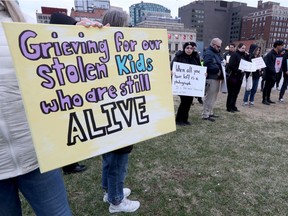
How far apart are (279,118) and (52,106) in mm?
6001

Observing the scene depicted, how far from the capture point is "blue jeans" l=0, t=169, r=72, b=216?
3.63ft

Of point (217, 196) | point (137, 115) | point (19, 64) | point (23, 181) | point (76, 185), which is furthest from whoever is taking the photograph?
point (76, 185)

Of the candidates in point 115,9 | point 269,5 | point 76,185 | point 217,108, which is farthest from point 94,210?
point 269,5

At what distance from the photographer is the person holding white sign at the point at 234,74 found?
5713 millimetres

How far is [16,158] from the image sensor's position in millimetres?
1021

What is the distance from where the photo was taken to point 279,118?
5605 mm

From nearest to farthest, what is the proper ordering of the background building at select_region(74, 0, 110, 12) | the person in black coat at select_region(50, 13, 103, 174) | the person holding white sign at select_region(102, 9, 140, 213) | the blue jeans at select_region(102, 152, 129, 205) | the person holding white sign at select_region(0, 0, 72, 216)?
the person holding white sign at select_region(0, 0, 72, 216), the person in black coat at select_region(50, 13, 103, 174), the person holding white sign at select_region(102, 9, 140, 213), the blue jeans at select_region(102, 152, 129, 205), the background building at select_region(74, 0, 110, 12)

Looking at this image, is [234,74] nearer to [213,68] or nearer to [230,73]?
[230,73]

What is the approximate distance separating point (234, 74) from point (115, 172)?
16.0 feet

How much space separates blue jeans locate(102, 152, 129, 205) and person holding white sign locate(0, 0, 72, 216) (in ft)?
2.39

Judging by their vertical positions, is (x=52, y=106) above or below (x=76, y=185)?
above

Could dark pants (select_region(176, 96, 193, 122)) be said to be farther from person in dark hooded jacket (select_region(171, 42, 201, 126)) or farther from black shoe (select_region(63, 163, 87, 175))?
black shoe (select_region(63, 163, 87, 175))

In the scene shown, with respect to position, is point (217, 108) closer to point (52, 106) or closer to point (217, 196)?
point (217, 196)

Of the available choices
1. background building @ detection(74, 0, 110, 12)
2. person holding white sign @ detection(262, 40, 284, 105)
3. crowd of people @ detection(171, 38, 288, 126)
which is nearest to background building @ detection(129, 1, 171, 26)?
background building @ detection(74, 0, 110, 12)
